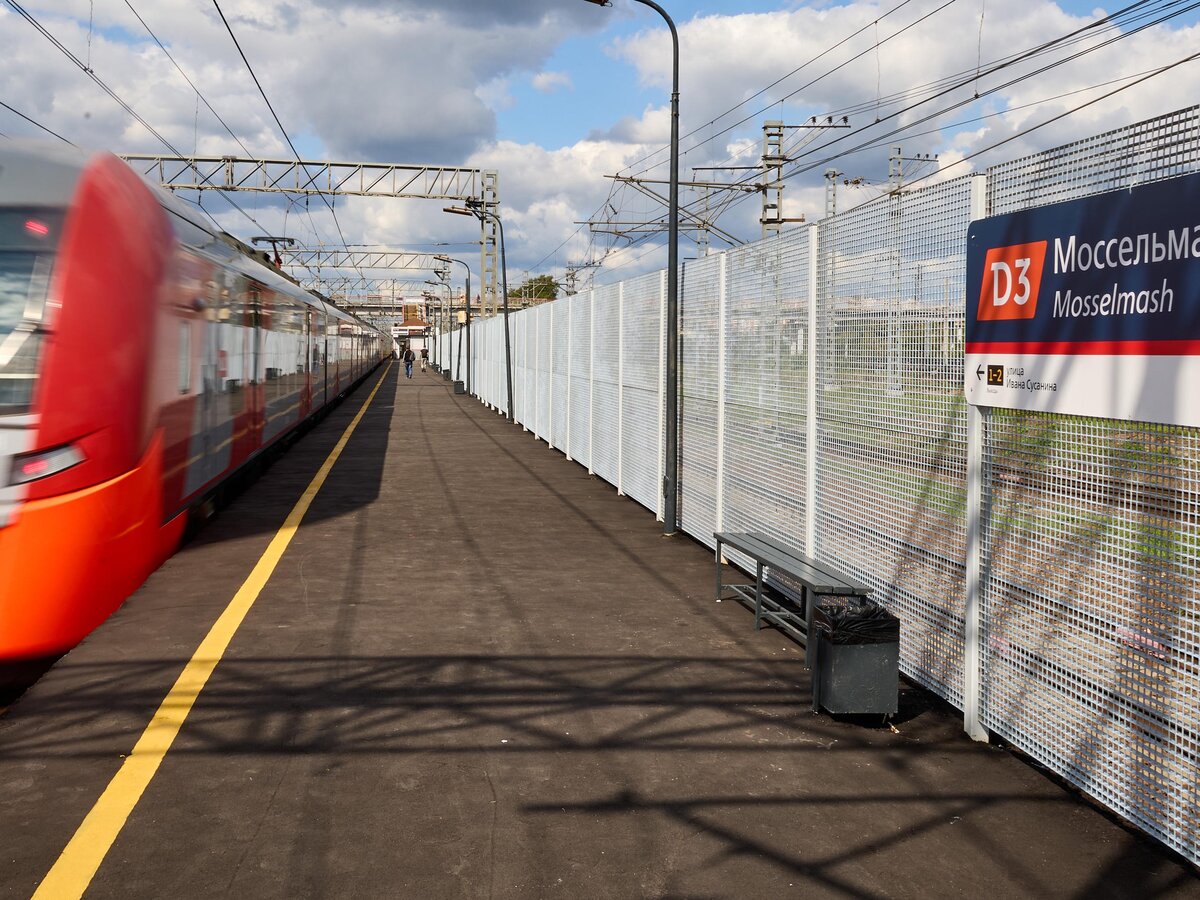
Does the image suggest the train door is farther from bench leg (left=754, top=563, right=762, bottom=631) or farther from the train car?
bench leg (left=754, top=563, right=762, bottom=631)

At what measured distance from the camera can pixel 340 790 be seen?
4.53 metres

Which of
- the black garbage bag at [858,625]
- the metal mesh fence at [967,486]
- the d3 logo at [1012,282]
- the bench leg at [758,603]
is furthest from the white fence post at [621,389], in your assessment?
the d3 logo at [1012,282]

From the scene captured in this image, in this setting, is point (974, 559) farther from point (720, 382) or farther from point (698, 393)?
point (698, 393)

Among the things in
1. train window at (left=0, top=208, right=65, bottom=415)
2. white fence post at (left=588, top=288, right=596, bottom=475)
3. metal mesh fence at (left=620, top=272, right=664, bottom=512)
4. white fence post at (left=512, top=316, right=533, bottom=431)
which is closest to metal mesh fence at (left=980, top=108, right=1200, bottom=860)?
train window at (left=0, top=208, right=65, bottom=415)

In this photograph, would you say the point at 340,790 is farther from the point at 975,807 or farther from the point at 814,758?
the point at 975,807

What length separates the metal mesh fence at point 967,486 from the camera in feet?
13.1

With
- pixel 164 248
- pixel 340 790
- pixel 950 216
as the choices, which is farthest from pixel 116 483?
pixel 950 216

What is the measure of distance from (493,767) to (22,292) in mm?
3956

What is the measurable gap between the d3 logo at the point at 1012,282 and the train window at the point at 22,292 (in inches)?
200

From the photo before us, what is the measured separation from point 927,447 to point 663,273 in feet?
21.6

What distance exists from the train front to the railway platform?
1.39 ft

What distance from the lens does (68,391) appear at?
6383mm

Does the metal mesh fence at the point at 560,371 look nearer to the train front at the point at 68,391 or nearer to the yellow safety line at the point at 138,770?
the yellow safety line at the point at 138,770

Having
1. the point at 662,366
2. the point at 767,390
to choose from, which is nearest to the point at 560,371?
the point at 662,366
